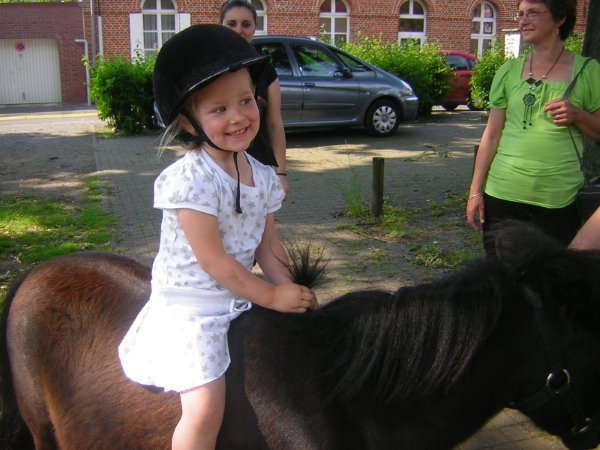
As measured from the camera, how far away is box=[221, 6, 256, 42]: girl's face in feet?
12.3

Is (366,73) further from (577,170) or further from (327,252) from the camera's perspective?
(577,170)

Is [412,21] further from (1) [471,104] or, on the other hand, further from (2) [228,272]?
(2) [228,272]

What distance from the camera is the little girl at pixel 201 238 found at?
6.06 feet

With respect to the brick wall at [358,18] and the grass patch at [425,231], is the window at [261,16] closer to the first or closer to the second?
the brick wall at [358,18]

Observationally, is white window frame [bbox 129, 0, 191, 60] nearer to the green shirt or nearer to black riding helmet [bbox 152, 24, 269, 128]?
the green shirt

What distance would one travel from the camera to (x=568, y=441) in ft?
5.73

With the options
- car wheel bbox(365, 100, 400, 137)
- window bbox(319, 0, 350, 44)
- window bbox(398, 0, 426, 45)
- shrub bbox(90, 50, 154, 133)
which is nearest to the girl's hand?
car wheel bbox(365, 100, 400, 137)

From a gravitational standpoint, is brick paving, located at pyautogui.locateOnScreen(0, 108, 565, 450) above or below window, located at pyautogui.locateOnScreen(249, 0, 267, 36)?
below

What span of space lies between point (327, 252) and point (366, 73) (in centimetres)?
844

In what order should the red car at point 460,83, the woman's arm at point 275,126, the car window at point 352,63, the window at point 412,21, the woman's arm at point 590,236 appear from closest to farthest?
the woman's arm at point 590,236, the woman's arm at point 275,126, the car window at point 352,63, the red car at point 460,83, the window at point 412,21

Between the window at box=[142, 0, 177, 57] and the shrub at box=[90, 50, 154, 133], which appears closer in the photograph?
the shrub at box=[90, 50, 154, 133]

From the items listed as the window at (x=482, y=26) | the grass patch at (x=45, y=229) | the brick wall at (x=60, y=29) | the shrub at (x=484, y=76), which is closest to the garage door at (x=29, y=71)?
the brick wall at (x=60, y=29)

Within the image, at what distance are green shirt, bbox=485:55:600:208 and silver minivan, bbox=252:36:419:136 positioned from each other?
10040 millimetres

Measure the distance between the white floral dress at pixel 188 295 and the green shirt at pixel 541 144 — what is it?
1.71 m
